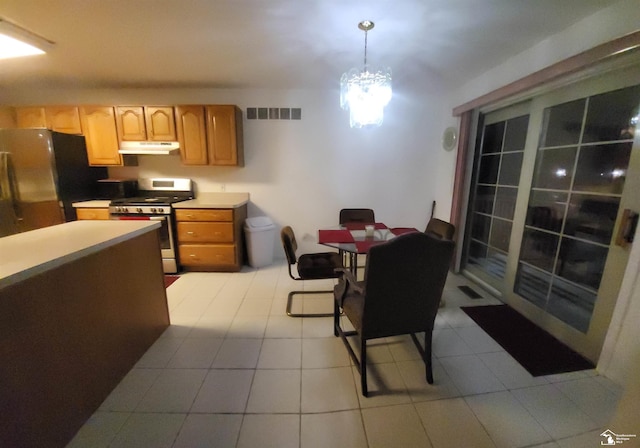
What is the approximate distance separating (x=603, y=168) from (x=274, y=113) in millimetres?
→ 3269

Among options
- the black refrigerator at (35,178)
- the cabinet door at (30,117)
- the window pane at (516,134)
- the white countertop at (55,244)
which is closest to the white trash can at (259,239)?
the white countertop at (55,244)

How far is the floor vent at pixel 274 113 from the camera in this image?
3.28m

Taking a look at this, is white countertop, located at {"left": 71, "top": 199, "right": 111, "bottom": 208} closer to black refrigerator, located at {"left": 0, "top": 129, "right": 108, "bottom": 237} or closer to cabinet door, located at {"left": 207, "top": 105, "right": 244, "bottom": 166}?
black refrigerator, located at {"left": 0, "top": 129, "right": 108, "bottom": 237}

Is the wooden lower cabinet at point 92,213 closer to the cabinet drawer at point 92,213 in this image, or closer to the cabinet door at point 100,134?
the cabinet drawer at point 92,213

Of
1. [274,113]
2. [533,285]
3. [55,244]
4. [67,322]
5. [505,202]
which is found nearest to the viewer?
[67,322]

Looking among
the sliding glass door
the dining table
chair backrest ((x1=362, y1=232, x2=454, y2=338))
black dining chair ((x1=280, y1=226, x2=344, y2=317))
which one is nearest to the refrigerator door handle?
black dining chair ((x1=280, y1=226, x2=344, y2=317))

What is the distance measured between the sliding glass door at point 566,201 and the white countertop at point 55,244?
10.2ft

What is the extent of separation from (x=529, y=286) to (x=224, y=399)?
2762 millimetres

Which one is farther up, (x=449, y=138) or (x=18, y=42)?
(x=18, y=42)

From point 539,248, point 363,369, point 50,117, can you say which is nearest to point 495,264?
point 539,248

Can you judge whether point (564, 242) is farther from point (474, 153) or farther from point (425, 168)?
point (425, 168)

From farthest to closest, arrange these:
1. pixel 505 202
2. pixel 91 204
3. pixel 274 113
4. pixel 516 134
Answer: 1. pixel 274 113
2. pixel 91 204
3. pixel 505 202
4. pixel 516 134

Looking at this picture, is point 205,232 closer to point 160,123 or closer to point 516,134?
point 160,123

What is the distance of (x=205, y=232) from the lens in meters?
3.03
